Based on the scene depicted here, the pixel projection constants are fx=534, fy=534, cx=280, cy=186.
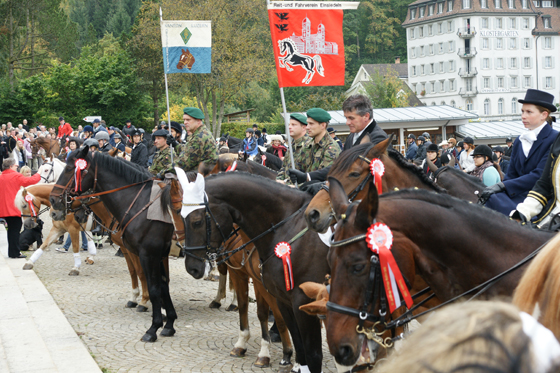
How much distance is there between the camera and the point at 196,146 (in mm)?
7773

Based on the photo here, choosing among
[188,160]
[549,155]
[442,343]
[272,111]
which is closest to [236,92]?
[272,111]

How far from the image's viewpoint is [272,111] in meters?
63.1

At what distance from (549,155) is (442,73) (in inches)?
3548

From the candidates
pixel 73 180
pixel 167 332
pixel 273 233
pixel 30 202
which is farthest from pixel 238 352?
pixel 30 202

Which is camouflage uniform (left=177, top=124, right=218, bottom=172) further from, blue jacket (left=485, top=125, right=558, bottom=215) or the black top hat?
the black top hat

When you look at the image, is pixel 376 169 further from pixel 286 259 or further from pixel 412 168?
pixel 286 259

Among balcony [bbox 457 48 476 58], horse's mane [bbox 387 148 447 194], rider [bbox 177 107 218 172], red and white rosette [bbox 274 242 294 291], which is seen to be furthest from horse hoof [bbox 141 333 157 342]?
balcony [bbox 457 48 476 58]

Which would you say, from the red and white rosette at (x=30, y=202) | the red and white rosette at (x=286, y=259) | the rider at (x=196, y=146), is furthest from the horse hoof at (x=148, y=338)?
the red and white rosette at (x=30, y=202)

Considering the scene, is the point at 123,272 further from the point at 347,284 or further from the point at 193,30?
the point at 347,284

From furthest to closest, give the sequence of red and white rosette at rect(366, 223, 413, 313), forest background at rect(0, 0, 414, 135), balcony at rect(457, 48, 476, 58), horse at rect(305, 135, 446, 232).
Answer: balcony at rect(457, 48, 476, 58)
forest background at rect(0, 0, 414, 135)
horse at rect(305, 135, 446, 232)
red and white rosette at rect(366, 223, 413, 313)

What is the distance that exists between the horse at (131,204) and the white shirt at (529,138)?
511cm

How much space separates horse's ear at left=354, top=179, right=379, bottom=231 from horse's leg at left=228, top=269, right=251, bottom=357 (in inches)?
163

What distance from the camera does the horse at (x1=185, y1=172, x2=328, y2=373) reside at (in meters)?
4.95

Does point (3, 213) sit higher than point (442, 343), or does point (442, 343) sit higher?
point (442, 343)
